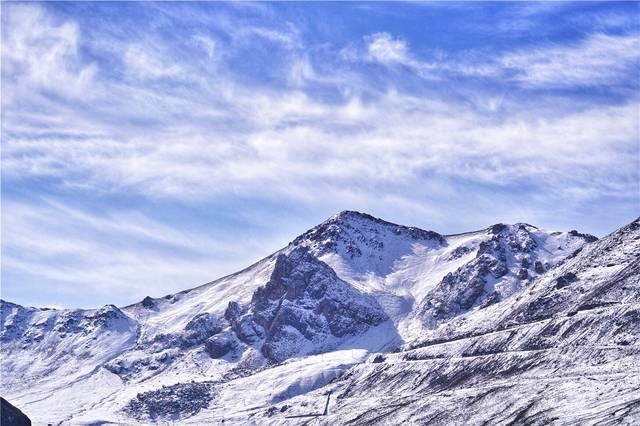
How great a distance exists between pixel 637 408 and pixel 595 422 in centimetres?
928

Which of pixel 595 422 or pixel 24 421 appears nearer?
pixel 24 421

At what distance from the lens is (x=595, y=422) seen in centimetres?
19800

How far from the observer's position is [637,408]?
7712 inches

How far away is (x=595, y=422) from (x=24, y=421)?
123012 millimetres

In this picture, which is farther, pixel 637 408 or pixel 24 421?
pixel 637 408

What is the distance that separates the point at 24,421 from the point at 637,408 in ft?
422

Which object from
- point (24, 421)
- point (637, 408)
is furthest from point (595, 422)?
point (24, 421)

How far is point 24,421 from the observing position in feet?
427

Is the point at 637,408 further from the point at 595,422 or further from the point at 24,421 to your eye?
the point at 24,421
